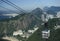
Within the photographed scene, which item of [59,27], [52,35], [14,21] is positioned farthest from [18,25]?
[52,35]

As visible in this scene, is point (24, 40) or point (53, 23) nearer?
point (24, 40)

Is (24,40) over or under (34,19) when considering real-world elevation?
under

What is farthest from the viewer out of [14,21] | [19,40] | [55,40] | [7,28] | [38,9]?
[38,9]

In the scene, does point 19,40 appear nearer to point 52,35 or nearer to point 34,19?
point 52,35

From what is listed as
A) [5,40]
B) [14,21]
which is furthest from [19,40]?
[14,21]

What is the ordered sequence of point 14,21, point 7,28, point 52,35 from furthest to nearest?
point 14,21 → point 7,28 → point 52,35

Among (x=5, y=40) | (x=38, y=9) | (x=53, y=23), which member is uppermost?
(x=38, y=9)

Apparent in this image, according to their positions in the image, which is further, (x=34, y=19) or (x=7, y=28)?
(x=34, y=19)

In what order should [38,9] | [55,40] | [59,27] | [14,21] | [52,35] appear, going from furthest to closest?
[38,9], [14,21], [59,27], [52,35], [55,40]

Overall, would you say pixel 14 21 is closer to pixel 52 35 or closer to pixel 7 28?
pixel 7 28
